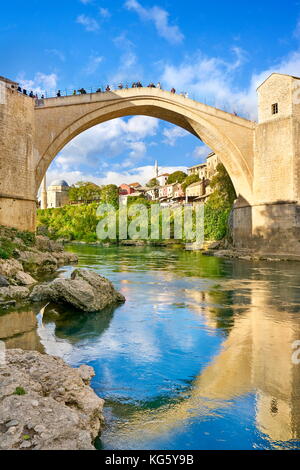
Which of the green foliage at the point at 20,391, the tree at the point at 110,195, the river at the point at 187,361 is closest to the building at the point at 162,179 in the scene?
the tree at the point at 110,195

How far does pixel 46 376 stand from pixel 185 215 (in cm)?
3195

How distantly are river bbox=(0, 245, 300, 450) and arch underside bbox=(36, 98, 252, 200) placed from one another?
12555 mm

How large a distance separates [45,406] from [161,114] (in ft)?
73.1

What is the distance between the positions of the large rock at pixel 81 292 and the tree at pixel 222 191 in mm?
21749

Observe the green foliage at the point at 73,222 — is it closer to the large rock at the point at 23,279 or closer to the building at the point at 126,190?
the building at the point at 126,190

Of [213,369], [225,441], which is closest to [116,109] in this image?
[213,369]

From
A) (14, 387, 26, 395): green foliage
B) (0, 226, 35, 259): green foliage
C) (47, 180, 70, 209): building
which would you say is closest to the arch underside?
(0, 226, 35, 259): green foliage

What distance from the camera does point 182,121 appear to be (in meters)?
23.3

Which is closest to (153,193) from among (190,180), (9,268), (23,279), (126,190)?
(126,190)

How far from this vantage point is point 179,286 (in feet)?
36.7

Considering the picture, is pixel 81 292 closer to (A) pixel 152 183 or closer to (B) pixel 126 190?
(B) pixel 126 190

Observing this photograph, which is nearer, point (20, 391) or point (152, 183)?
point (20, 391)

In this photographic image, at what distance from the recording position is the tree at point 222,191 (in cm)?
2853

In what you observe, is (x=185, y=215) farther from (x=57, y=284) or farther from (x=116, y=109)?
(x=57, y=284)
